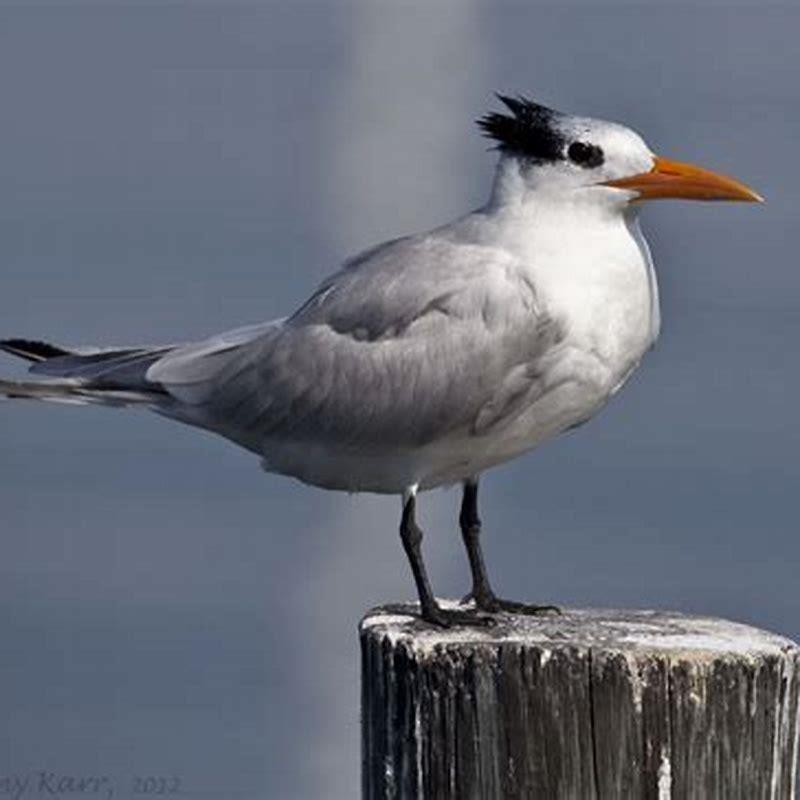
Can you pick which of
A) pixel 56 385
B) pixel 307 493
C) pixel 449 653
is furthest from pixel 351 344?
pixel 307 493

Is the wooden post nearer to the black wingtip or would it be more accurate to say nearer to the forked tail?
the forked tail

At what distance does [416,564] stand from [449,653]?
116cm

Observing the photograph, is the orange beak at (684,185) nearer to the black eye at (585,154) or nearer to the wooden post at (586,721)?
the black eye at (585,154)

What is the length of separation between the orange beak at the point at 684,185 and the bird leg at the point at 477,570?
0.78 meters

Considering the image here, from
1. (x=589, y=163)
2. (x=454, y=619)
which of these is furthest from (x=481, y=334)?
(x=454, y=619)

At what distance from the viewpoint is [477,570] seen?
263 inches

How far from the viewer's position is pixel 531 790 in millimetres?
5234

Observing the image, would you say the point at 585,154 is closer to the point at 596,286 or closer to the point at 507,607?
the point at 596,286

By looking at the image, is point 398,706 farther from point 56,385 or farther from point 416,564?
point 56,385

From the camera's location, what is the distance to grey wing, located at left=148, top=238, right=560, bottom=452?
6.45 m

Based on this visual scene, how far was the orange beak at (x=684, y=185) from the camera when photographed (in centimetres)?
641

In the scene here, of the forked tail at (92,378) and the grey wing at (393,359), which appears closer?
the grey wing at (393,359)

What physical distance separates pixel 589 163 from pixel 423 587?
0.96 m

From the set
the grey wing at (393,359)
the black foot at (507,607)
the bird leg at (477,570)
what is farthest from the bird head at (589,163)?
the black foot at (507,607)
